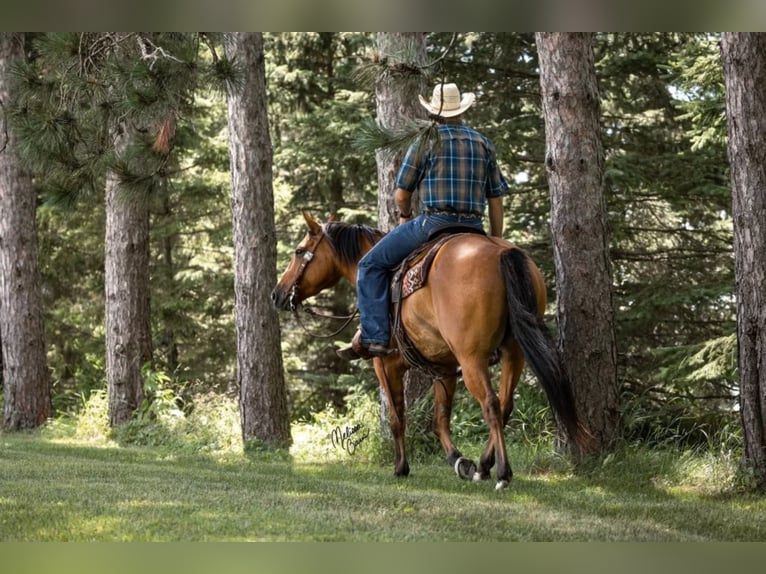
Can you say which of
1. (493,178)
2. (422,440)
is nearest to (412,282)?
(493,178)

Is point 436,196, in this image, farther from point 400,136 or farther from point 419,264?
point 400,136

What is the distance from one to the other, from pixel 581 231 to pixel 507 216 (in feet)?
23.0

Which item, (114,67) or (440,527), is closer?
(440,527)

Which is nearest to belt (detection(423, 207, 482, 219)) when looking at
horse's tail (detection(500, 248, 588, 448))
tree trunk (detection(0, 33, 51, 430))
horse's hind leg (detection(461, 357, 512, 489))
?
horse's tail (detection(500, 248, 588, 448))

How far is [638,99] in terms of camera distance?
52.6ft

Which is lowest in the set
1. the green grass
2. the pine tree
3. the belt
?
the green grass

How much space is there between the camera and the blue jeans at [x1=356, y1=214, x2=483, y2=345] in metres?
7.63

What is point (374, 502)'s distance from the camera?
621cm

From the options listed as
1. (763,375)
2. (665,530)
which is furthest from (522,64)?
(665,530)

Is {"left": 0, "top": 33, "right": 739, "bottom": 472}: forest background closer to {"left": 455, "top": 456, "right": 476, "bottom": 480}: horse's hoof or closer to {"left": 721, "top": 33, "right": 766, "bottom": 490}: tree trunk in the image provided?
{"left": 455, "top": 456, "right": 476, "bottom": 480}: horse's hoof

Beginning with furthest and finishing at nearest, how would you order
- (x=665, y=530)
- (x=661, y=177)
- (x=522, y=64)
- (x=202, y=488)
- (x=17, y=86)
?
(x=522, y=64), (x=661, y=177), (x=17, y=86), (x=202, y=488), (x=665, y=530)

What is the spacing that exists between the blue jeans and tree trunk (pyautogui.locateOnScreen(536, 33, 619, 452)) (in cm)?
107
